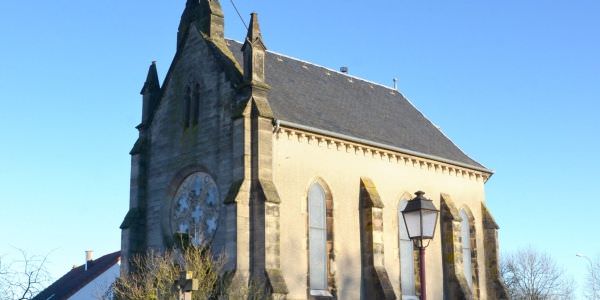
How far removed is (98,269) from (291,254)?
31012 mm

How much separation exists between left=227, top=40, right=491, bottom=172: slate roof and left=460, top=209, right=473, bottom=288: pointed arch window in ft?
8.74

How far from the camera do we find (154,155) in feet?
102

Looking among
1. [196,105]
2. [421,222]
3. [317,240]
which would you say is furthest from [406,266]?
[421,222]

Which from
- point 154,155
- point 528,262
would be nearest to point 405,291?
point 154,155

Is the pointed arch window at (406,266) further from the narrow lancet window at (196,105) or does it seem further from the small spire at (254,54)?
the narrow lancet window at (196,105)

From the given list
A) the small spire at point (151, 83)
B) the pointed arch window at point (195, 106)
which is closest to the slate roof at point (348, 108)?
the pointed arch window at point (195, 106)

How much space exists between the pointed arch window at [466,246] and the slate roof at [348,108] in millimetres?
2663

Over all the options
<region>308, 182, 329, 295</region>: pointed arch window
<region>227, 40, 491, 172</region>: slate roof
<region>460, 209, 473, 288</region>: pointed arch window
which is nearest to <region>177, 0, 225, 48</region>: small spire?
<region>227, 40, 491, 172</region>: slate roof

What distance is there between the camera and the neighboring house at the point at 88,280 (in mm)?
49875

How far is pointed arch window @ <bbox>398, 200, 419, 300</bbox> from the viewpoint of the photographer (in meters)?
30.4

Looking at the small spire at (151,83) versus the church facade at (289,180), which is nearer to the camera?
the church facade at (289,180)

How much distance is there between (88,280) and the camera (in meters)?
51.2

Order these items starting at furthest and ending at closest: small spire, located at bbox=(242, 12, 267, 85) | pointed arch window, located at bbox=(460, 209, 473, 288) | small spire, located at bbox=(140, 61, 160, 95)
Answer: pointed arch window, located at bbox=(460, 209, 473, 288) < small spire, located at bbox=(140, 61, 160, 95) < small spire, located at bbox=(242, 12, 267, 85)

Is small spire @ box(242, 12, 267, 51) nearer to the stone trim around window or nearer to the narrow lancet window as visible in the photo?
the narrow lancet window
